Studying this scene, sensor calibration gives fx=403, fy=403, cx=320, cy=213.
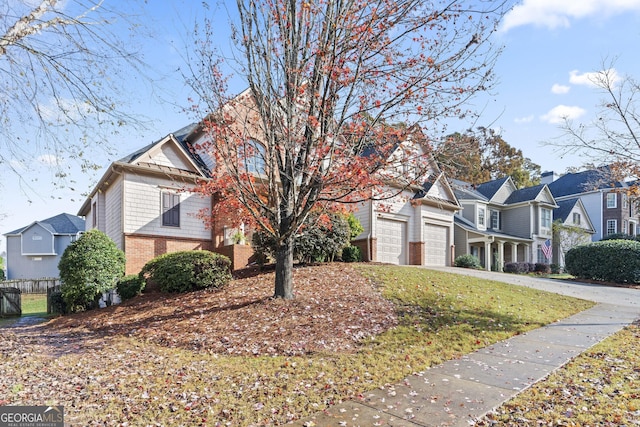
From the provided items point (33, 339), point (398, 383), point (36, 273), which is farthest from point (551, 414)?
point (36, 273)

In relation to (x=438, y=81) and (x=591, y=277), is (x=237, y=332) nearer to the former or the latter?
(x=438, y=81)

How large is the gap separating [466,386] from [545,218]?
30.9 metres

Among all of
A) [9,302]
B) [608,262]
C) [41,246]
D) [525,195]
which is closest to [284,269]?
[9,302]

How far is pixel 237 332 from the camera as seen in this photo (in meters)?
7.59

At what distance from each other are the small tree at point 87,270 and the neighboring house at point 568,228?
29.2 m

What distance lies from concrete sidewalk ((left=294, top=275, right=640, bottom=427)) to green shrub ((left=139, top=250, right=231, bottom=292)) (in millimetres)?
7599

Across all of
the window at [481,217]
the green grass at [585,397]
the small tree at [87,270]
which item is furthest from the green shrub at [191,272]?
the window at [481,217]

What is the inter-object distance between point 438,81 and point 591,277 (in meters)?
16.4

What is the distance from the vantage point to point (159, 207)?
15.1 m

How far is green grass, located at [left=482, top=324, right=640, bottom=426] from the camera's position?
4059 millimetres

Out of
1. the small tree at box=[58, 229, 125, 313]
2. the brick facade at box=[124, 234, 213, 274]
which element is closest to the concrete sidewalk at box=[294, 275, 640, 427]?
the small tree at box=[58, 229, 125, 313]

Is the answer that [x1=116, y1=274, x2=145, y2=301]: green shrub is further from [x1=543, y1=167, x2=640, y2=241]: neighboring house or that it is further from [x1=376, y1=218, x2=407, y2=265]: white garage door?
[x1=543, y1=167, x2=640, y2=241]: neighboring house

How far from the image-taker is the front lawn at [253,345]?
4.61 metres

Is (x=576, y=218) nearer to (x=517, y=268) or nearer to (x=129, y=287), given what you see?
(x=517, y=268)
